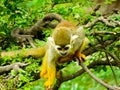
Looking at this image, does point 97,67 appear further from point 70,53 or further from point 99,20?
point 99,20

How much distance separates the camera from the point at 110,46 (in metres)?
4.22

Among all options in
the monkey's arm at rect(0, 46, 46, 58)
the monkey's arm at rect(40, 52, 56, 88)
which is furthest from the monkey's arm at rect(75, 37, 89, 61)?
the monkey's arm at rect(0, 46, 46, 58)

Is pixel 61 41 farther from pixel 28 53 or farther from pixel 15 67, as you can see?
pixel 15 67

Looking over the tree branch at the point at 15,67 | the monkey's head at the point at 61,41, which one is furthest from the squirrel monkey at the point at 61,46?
the tree branch at the point at 15,67

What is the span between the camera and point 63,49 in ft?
12.9

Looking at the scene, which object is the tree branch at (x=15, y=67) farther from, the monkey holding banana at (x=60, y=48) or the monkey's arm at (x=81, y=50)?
the monkey's arm at (x=81, y=50)

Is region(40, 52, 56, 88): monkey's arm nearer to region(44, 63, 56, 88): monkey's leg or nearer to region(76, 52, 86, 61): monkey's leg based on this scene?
region(44, 63, 56, 88): monkey's leg

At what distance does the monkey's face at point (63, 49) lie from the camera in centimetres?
390

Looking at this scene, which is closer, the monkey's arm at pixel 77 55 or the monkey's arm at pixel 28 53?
the monkey's arm at pixel 28 53

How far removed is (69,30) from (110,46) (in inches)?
19.0

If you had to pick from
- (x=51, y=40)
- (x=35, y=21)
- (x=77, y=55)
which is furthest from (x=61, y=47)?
(x=35, y=21)

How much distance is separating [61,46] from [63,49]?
4cm

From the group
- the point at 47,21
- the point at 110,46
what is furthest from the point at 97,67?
the point at 47,21

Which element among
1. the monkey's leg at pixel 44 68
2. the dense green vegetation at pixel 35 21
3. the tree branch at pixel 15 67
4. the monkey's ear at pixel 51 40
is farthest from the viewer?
the monkey's leg at pixel 44 68
